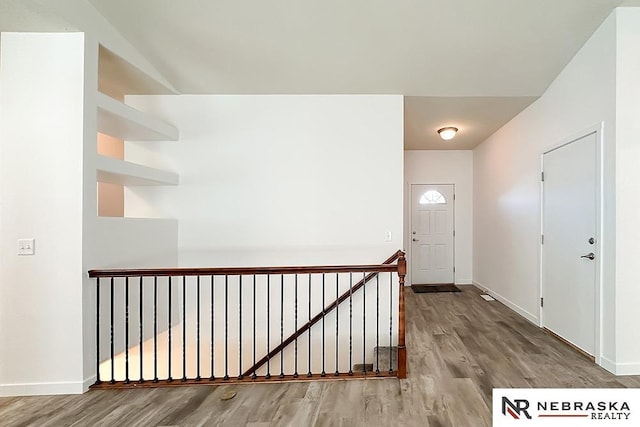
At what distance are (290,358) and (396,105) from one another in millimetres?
3200

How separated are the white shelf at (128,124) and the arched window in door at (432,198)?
4381 mm

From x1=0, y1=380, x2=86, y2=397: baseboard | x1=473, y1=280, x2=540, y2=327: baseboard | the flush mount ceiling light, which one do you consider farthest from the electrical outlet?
x1=473, y1=280, x2=540, y2=327: baseboard

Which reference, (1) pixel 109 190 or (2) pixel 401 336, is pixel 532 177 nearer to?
(2) pixel 401 336

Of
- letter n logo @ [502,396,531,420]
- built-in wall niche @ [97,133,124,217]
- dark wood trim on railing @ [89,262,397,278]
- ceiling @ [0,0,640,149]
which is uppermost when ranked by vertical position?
ceiling @ [0,0,640,149]

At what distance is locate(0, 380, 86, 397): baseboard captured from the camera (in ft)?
7.72

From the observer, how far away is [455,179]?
5.96 metres

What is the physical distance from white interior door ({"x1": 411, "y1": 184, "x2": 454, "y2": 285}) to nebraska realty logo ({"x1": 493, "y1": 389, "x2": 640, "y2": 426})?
3.96 m

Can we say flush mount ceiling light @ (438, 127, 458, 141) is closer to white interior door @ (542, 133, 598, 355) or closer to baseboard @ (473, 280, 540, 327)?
white interior door @ (542, 133, 598, 355)

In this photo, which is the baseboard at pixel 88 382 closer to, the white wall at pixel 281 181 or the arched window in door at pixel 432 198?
the white wall at pixel 281 181

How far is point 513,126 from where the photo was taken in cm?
434

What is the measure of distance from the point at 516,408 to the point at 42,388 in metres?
3.30

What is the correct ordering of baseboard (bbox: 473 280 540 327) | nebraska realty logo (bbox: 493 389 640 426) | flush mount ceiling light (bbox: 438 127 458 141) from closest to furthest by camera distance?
nebraska realty logo (bbox: 493 389 640 426) → baseboard (bbox: 473 280 540 327) → flush mount ceiling light (bbox: 438 127 458 141)

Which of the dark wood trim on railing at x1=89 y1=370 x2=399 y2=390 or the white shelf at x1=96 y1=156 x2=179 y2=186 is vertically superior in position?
the white shelf at x1=96 y1=156 x2=179 y2=186

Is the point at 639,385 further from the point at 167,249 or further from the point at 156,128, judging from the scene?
the point at 156,128
